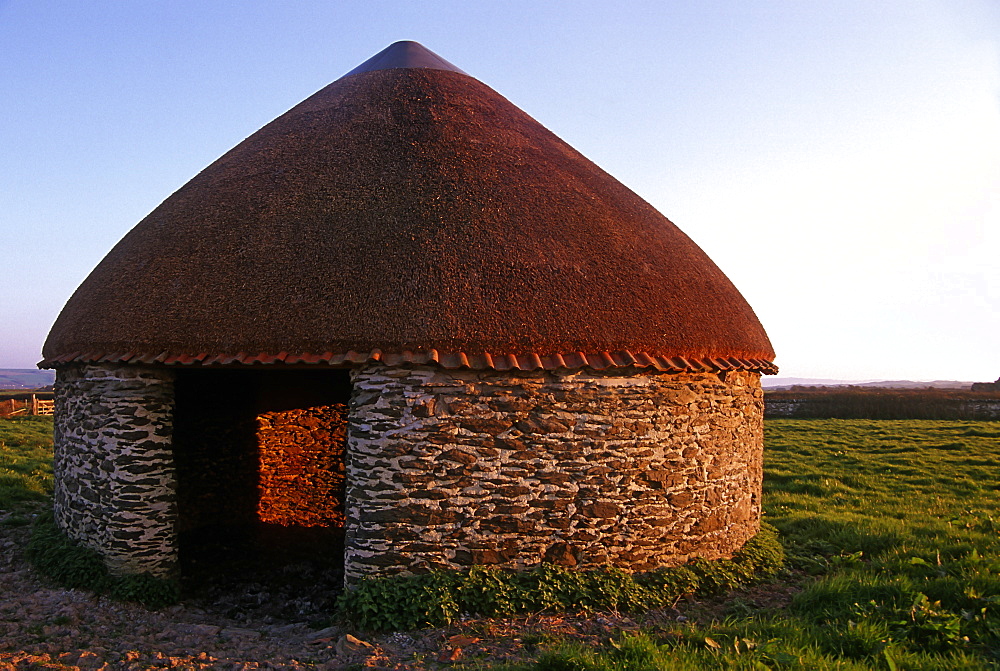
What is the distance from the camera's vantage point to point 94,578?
23.9ft

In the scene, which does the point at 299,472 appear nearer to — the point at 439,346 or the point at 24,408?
the point at 439,346

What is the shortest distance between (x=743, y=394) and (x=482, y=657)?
16.4 feet

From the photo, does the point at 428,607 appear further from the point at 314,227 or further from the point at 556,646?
the point at 314,227

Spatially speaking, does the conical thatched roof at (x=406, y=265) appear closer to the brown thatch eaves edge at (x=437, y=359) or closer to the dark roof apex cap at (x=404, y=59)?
the brown thatch eaves edge at (x=437, y=359)

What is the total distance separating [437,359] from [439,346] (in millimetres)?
208

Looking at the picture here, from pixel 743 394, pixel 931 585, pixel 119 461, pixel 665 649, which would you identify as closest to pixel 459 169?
pixel 743 394

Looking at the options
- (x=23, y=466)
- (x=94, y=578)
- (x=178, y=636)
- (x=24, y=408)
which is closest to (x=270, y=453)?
(x=94, y=578)

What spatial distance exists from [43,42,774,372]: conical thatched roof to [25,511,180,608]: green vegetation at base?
2.34m

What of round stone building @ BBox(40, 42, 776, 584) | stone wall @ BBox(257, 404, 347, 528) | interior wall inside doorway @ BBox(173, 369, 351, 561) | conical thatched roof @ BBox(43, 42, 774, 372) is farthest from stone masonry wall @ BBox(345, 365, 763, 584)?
stone wall @ BBox(257, 404, 347, 528)

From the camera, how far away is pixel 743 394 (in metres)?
8.52

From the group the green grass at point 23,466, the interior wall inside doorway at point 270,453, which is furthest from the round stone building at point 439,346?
the green grass at point 23,466

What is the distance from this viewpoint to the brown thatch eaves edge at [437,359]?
6.42 m

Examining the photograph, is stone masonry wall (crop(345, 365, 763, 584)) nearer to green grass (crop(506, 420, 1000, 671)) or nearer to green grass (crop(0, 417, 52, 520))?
green grass (crop(506, 420, 1000, 671))

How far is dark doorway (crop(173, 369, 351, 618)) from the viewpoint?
9.85 metres
